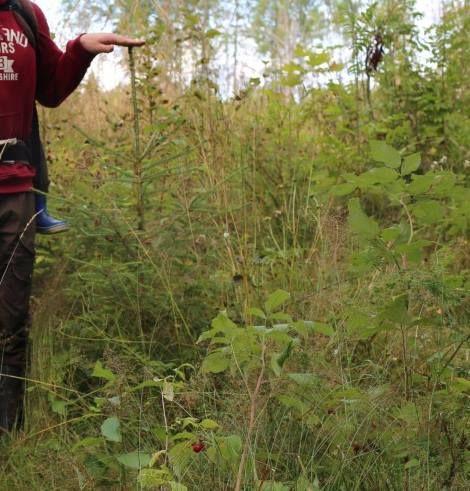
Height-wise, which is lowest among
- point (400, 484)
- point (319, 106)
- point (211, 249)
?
point (400, 484)

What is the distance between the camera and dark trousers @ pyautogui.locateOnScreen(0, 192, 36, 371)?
3232 mm

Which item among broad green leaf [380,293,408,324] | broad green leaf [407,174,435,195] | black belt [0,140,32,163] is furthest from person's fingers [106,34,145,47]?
broad green leaf [380,293,408,324]

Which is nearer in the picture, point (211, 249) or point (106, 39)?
point (106, 39)

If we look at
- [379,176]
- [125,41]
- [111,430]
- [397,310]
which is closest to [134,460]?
[111,430]

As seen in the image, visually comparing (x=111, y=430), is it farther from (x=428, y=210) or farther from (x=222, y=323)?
(x=428, y=210)

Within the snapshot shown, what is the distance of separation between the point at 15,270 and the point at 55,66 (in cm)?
81

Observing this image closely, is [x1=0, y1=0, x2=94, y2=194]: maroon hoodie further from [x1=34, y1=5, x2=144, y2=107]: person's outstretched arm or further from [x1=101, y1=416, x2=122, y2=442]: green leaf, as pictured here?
[x1=101, y1=416, x2=122, y2=442]: green leaf

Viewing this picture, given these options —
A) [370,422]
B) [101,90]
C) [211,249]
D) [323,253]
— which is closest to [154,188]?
[211,249]

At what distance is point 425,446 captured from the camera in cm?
232

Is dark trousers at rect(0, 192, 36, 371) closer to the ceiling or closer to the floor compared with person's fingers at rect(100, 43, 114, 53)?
closer to the floor

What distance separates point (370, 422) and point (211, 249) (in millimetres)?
1521

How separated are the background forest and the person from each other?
0.64ft

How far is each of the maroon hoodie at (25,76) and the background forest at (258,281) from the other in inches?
11.3

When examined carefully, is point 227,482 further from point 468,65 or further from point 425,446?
point 468,65
